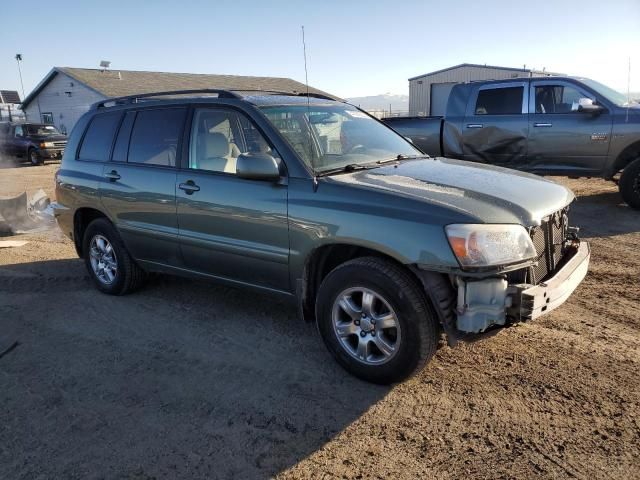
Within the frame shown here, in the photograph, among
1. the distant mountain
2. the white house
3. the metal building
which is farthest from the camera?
the metal building

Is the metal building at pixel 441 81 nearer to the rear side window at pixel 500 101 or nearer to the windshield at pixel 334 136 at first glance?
the rear side window at pixel 500 101

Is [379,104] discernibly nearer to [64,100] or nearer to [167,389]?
[64,100]

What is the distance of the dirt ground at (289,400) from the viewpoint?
267cm

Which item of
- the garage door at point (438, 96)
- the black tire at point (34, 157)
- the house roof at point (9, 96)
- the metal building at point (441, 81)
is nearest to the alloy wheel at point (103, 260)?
the black tire at point (34, 157)

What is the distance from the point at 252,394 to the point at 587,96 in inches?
298

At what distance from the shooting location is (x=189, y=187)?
13.8 ft

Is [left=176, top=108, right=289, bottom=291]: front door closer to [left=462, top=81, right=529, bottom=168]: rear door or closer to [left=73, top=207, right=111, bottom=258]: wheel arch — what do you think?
[left=73, top=207, right=111, bottom=258]: wheel arch

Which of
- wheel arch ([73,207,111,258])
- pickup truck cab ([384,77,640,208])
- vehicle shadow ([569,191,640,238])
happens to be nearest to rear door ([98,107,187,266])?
wheel arch ([73,207,111,258])

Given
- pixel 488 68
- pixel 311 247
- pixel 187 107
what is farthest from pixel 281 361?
pixel 488 68

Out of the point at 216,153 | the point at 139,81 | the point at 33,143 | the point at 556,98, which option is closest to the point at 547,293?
the point at 216,153

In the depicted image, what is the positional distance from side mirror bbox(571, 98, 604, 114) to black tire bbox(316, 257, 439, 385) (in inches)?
251

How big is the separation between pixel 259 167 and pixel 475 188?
147cm

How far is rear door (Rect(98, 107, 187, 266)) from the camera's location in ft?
14.6

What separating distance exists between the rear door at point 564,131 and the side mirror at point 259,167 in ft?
21.0
